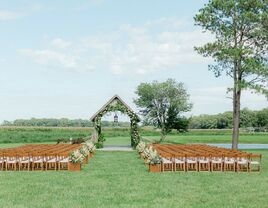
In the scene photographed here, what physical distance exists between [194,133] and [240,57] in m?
60.0

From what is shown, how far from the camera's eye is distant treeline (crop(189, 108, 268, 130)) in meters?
159

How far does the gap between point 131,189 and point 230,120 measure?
152344 millimetres

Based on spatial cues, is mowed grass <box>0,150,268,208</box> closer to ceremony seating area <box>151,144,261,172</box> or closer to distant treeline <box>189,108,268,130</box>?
ceremony seating area <box>151,144,261,172</box>

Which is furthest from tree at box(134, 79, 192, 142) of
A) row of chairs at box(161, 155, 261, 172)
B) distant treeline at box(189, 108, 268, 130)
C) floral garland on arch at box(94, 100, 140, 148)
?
distant treeline at box(189, 108, 268, 130)

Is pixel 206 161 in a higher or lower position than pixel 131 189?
higher

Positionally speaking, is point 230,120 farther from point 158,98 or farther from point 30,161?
point 30,161

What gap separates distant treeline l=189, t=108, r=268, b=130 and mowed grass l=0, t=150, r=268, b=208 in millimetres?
133696

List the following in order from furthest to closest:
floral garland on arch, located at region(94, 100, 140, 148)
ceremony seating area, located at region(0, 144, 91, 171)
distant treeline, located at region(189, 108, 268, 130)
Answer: distant treeline, located at region(189, 108, 268, 130) → floral garland on arch, located at region(94, 100, 140, 148) → ceremony seating area, located at region(0, 144, 91, 171)

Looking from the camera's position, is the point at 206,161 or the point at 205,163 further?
the point at 205,163

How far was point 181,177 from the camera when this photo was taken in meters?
20.1

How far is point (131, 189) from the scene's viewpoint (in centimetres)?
1609

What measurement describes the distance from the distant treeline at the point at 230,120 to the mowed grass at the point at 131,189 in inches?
5264

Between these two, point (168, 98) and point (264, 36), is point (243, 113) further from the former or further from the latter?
point (264, 36)

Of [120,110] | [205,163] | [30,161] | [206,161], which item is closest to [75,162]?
[30,161]
